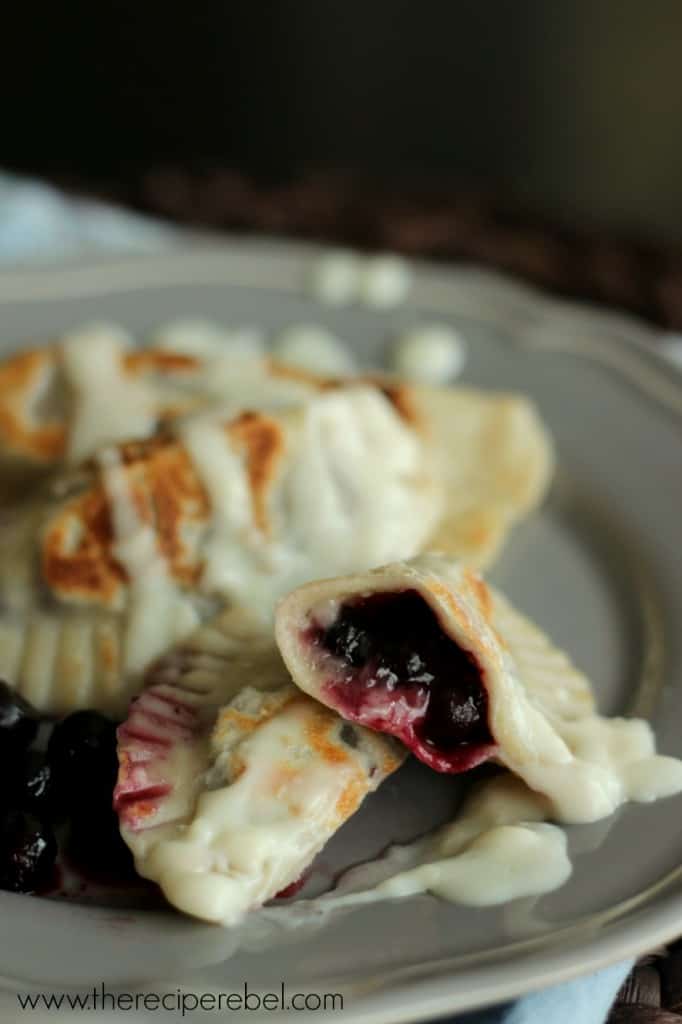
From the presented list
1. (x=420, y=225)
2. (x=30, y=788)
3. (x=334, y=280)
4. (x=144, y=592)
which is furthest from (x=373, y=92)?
(x=30, y=788)

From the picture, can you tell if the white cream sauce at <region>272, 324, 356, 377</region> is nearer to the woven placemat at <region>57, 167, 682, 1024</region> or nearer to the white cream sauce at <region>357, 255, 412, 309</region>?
the white cream sauce at <region>357, 255, 412, 309</region>

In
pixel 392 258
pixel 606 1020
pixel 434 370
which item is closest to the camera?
pixel 606 1020

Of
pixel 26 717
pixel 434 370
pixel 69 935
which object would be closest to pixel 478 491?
pixel 434 370

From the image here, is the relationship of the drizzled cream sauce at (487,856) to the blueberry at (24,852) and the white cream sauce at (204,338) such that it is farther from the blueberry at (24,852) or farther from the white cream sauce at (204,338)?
the white cream sauce at (204,338)

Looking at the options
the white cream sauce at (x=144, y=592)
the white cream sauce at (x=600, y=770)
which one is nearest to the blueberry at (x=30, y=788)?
the white cream sauce at (x=144, y=592)

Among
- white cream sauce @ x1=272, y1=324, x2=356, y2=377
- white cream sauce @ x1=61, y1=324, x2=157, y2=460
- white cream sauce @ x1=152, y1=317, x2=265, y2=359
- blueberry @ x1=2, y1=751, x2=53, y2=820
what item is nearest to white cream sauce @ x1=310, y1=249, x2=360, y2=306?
white cream sauce @ x1=272, y1=324, x2=356, y2=377

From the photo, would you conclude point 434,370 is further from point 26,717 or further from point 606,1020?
point 606,1020

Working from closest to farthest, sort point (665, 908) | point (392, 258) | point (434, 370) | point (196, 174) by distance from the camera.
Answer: point (665, 908) < point (434, 370) < point (392, 258) < point (196, 174)
